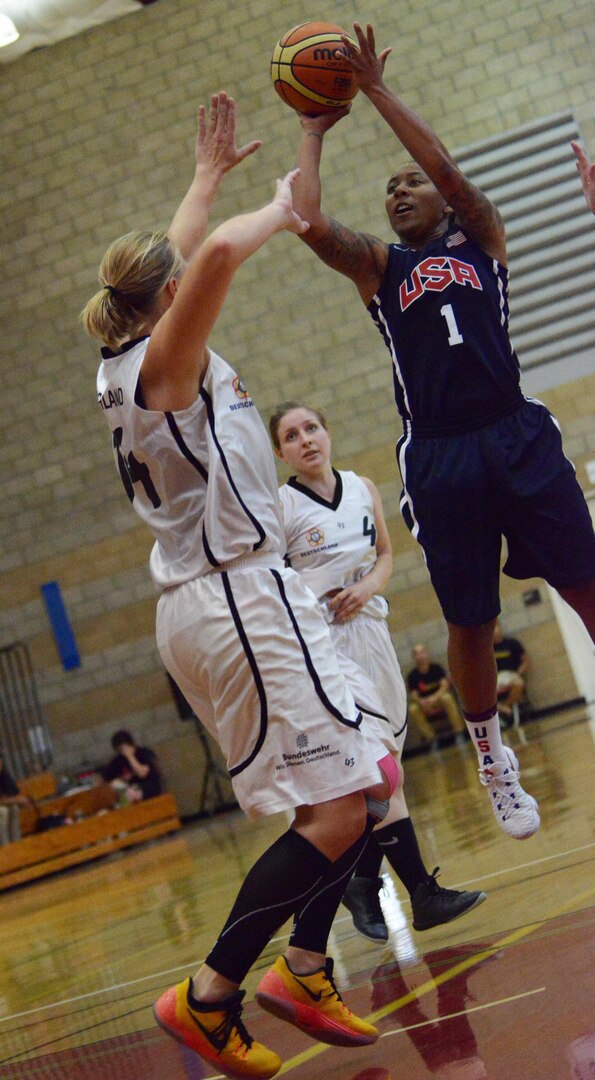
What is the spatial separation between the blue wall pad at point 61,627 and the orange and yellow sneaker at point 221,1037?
11812mm

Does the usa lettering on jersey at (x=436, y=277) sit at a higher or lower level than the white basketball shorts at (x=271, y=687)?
higher

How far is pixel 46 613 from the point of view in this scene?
564 inches

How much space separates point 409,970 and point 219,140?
2414 millimetres

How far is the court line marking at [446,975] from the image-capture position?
115 inches

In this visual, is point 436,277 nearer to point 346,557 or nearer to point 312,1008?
point 346,557

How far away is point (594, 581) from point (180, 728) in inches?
420

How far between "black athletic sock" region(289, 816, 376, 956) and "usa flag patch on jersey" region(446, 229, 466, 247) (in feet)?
6.24

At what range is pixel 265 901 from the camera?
2.68 m

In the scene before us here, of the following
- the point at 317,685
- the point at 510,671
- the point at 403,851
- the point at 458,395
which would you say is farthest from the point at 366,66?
the point at 510,671

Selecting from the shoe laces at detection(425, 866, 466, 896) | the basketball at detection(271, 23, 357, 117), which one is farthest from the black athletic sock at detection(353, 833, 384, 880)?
the basketball at detection(271, 23, 357, 117)

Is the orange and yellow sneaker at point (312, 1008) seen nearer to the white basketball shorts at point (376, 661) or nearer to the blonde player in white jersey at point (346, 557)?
the blonde player in white jersey at point (346, 557)

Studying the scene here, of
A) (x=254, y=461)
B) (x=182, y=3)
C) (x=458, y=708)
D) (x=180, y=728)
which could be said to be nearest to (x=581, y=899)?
(x=254, y=461)

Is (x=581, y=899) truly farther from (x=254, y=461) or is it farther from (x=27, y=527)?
(x=27, y=527)

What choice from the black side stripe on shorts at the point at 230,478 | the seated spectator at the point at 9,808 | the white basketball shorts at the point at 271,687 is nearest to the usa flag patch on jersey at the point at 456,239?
the black side stripe on shorts at the point at 230,478
